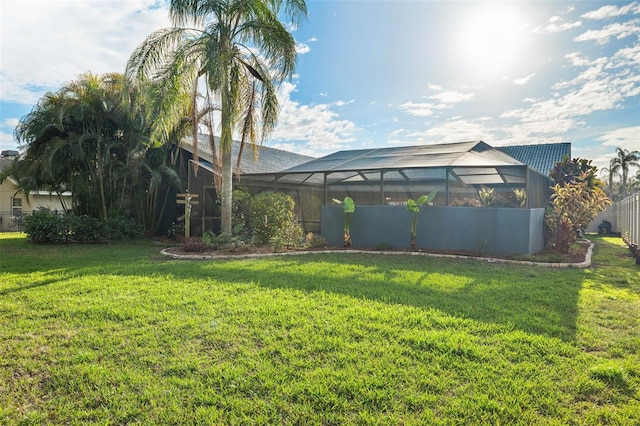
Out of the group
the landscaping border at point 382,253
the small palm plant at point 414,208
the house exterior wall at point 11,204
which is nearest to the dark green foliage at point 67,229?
the landscaping border at point 382,253

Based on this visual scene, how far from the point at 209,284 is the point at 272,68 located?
7.25 meters

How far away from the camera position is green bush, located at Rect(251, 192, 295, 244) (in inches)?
427

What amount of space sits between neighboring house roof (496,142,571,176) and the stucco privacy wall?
38.6ft

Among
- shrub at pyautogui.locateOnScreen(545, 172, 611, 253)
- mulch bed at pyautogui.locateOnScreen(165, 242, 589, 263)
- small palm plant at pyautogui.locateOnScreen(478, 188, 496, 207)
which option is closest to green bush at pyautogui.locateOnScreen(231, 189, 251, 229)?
mulch bed at pyautogui.locateOnScreen(165, 242, 589, 263)

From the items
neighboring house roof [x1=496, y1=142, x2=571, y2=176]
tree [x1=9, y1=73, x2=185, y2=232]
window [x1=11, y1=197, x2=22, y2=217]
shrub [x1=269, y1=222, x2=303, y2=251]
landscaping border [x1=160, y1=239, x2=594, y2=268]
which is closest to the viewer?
landscaping border [x1=160, y1=239, x2=594, y2=268]

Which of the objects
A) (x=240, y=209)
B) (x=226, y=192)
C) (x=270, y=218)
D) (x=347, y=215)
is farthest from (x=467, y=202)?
(x=226, y=192)

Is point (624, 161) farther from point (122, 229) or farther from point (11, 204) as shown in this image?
point (11, 204)

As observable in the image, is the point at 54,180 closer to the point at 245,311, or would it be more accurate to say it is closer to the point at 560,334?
the point at 245,311

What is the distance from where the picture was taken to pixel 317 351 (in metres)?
3.46

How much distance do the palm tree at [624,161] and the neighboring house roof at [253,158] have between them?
86.9 feet

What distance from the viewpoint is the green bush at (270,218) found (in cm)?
1084

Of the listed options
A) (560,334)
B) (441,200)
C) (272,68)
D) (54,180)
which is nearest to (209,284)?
(560,334)

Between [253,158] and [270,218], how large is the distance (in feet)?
22.6

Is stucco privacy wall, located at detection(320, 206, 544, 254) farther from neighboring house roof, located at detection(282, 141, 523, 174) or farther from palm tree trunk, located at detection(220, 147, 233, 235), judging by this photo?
palm tree trunk, located at detection(220, 147, 233, 235)
